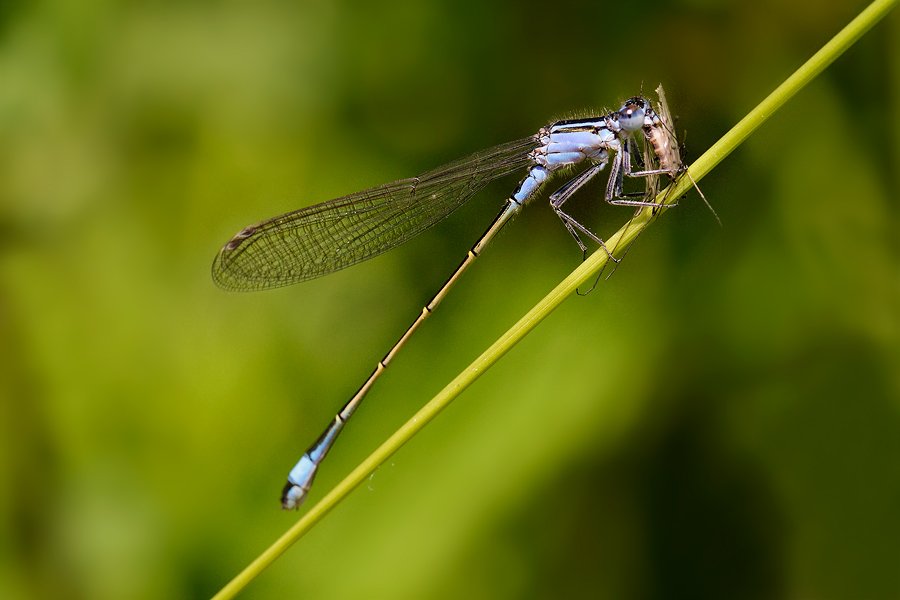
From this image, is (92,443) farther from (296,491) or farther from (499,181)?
(499,181)

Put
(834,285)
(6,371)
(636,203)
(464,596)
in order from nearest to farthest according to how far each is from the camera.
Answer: (636,203), (464,596), (834,285), (6,371)

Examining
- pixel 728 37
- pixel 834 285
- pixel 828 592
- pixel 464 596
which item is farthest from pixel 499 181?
pixel 828 592

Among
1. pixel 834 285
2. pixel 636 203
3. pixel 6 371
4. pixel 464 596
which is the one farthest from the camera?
pixel 6 371

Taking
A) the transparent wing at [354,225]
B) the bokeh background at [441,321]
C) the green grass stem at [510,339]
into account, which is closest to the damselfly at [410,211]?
the transparent wing at [354,225]

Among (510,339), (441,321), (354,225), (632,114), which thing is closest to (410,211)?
(354,225)

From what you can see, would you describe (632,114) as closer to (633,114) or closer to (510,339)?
(633,114)

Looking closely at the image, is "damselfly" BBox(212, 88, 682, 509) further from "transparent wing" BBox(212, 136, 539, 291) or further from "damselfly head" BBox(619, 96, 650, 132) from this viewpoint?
Answer: "damselfly head" BBox(619, 96, 650, 132)

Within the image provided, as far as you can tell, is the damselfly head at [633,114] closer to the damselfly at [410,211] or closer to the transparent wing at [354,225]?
the damselfly at [410,211]
